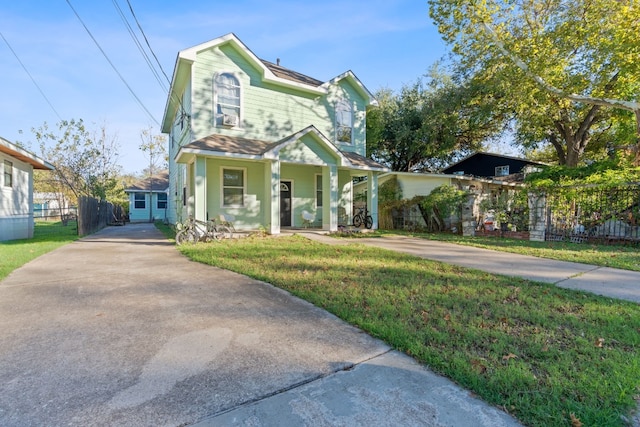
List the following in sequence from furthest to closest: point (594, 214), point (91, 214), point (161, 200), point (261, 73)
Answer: point (161, 200)
point (91, 214)
point (261, 73)
point (594, 214)

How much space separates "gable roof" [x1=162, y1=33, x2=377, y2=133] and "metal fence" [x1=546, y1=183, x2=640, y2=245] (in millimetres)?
8739

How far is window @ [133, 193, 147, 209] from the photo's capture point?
91.4ft

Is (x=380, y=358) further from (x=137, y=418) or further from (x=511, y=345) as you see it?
(x=137, y=418)

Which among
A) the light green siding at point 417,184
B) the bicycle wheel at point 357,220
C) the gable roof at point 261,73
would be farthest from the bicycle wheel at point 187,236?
the light green siding at point 417,184

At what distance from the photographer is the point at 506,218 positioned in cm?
1150

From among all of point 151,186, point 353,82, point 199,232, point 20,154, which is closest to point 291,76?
point 353,82

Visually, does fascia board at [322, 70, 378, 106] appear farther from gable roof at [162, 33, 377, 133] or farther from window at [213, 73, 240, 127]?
window at [213, 73, 240, 127]

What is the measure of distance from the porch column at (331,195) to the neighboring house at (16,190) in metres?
10.5

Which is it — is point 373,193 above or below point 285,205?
above

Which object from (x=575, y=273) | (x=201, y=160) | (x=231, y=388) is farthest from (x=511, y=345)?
(x=201, y=160)

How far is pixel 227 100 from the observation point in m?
11.5

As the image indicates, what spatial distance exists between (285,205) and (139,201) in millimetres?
20937

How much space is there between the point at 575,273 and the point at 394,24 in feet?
36.2

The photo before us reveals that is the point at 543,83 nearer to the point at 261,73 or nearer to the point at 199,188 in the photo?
the point at 261,73
